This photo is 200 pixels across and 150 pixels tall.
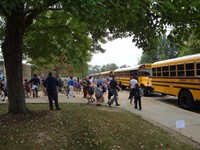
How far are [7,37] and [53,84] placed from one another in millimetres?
3146

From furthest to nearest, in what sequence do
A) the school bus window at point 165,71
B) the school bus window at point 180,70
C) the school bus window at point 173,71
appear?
the school bus window at point 165,71
the school bus window at point 173,71
the school bus window at point 180,70

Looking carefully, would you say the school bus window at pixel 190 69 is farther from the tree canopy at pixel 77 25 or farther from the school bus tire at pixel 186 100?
the tree canopy at pixel 77 25

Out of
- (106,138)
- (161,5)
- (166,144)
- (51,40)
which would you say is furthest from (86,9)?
(51,40)

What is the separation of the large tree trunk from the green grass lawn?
60cm

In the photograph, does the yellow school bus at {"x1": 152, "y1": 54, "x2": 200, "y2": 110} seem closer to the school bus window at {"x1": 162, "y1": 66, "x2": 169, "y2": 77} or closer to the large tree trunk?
the school bus window at {"x1": 162, "y1": 66, "x2": 169, "y2": 77}

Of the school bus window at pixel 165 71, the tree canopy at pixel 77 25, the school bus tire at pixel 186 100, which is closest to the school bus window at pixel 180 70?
the school bus tire at pixel 186 100

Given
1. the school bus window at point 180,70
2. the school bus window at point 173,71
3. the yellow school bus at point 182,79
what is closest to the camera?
the yellow school bus at point 182,79

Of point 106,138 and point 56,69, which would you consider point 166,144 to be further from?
point 56,69

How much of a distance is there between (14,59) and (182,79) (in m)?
9.47

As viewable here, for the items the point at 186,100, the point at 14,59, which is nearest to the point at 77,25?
the point at 14,59

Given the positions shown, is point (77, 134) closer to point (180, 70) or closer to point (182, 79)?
point (182, 79)

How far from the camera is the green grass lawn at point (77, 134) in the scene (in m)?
7.21

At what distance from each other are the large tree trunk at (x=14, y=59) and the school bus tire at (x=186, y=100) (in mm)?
9004

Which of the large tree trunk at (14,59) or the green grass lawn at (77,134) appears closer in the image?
the green grass lawn at (77,134)
